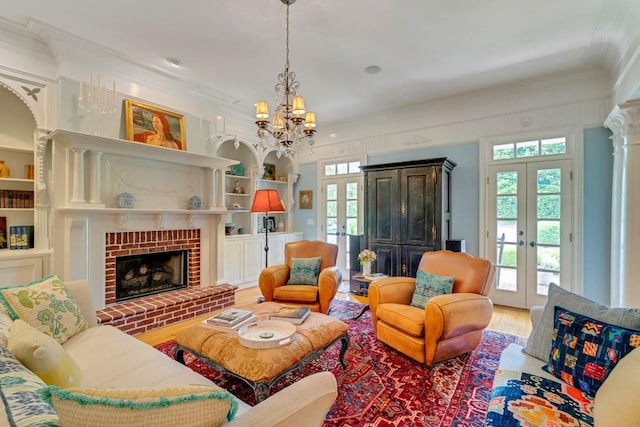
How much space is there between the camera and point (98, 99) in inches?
132

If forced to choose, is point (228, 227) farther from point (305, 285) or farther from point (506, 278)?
point (506, 278)

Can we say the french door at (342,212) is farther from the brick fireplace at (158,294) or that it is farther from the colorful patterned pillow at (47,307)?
the colorful patterned pillow at (47,307)

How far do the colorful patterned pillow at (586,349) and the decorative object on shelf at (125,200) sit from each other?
13.4 ft

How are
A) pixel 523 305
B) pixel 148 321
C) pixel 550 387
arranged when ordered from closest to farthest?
pixel 550 387
pixel 148 321
pixel 523 305

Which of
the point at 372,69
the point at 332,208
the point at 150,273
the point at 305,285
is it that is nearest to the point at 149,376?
the point at 305,285

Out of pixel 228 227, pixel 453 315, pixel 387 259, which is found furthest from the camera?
pixel 228 227

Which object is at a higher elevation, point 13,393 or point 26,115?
point 26,115

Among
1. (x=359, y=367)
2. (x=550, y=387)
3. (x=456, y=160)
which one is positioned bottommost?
(x=359, y=367)

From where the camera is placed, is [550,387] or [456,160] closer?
[550,387]

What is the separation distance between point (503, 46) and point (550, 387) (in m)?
3.13

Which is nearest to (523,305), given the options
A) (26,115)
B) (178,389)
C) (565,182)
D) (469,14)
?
(565,182)

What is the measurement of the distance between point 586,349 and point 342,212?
4364 millimetres

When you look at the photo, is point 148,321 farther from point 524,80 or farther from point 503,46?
point 524,80

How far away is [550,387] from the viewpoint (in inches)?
59.3
